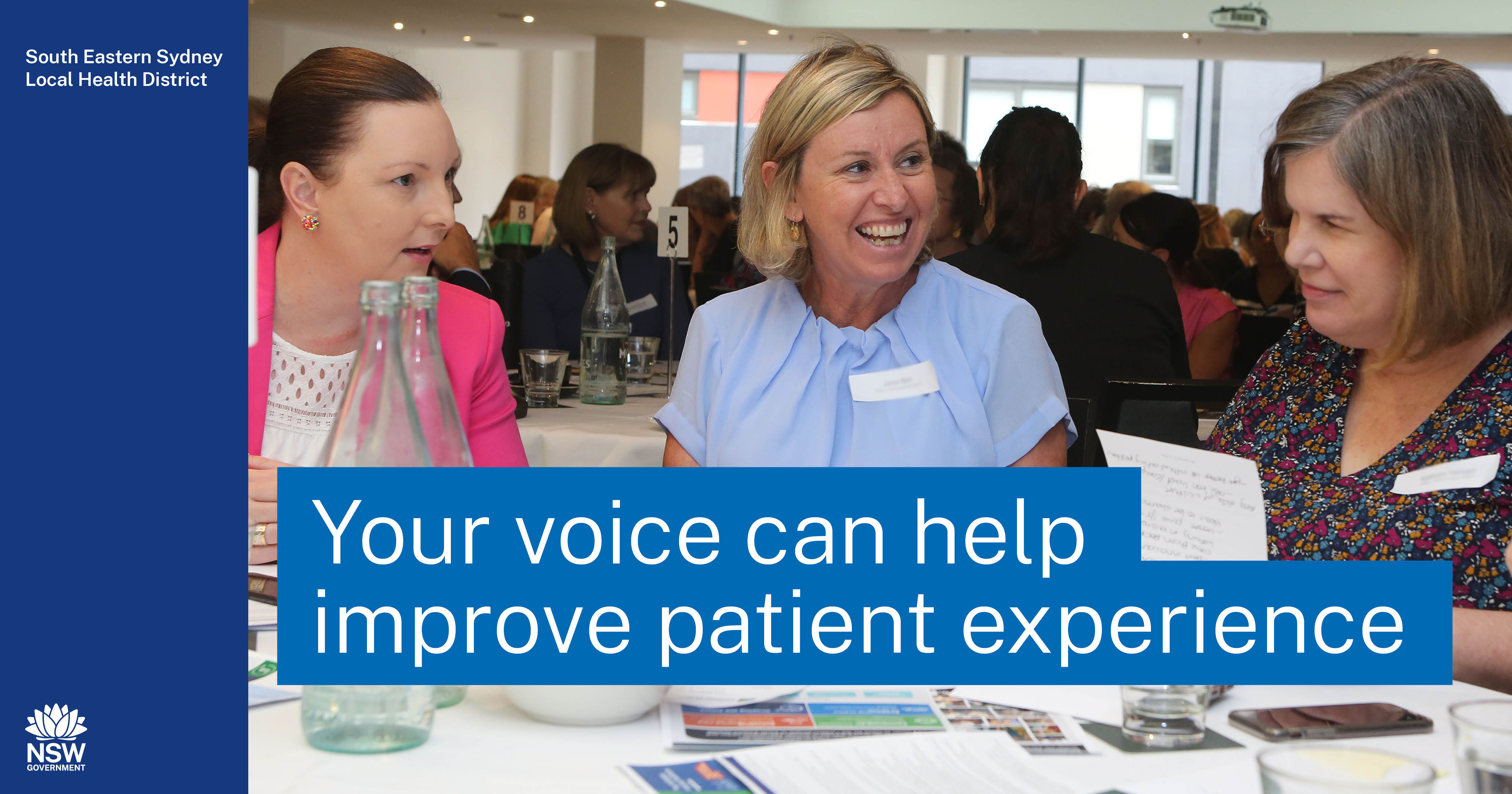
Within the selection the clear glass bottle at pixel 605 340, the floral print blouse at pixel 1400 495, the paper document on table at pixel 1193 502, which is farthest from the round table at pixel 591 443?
the paper document on table at pixel 1193 502

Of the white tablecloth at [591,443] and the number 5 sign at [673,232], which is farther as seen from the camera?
the number 5 sign at [673,232]

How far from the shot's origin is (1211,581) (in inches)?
37.9

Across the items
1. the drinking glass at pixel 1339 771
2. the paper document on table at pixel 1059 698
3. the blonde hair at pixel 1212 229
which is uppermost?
the blonde hair at pixel 1212 229

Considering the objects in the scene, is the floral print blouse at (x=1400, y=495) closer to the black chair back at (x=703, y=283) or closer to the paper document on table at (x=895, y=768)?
the paper document on table at (x=895, y=768)

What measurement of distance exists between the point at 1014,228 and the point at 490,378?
186 cm

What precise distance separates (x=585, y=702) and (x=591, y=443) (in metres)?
1.86

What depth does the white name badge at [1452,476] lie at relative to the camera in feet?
4.95

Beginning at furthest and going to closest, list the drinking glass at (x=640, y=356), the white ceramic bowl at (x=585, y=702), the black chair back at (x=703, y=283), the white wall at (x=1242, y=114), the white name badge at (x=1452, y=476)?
the white wall at (x=1242, y=114), the black chair back at (x=703, y=283), the drinking glass at (x=640, y=356), the white name badge at (x=1452, y=476), the white ceramic bowl at (x=585, y=702)

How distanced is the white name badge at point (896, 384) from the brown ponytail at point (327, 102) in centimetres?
74

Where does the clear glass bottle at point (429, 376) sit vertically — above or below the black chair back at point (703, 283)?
below

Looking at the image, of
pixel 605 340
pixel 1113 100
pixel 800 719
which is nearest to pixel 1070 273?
pixel 605 340

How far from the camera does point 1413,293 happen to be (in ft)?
5.14

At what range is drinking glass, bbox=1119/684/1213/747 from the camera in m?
1.00
